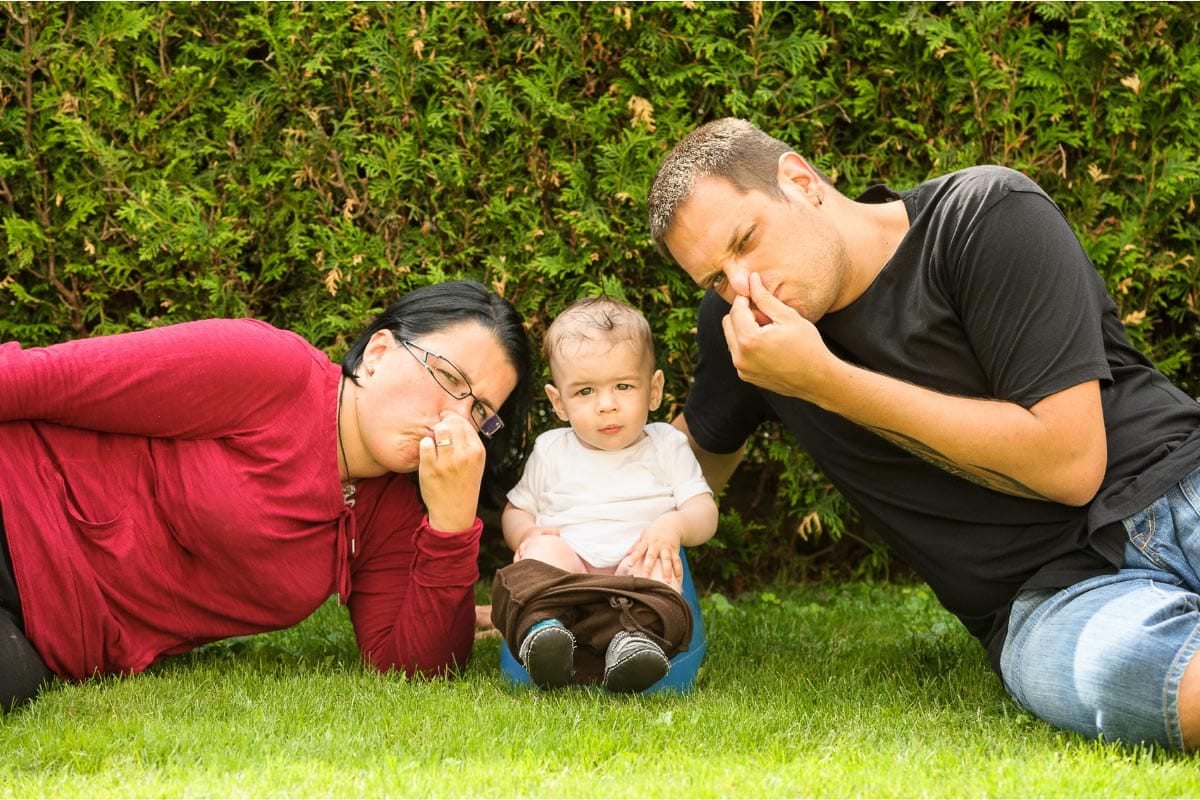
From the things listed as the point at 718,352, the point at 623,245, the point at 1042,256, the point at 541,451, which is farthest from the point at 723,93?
the point at 1042,256

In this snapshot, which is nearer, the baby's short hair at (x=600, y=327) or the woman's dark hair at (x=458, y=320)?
the woman's dark hair at (x=458, y=320)

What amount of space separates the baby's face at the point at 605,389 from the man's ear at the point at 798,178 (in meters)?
0.79

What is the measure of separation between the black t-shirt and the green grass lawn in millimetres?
420

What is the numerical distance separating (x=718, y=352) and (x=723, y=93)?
131 cm

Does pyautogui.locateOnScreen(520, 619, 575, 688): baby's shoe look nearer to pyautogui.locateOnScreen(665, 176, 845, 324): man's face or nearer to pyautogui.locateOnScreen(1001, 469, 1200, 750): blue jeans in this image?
pyautogui.locateOnScreen(665, 176, 845, 324): man's face

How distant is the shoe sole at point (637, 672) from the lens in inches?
122

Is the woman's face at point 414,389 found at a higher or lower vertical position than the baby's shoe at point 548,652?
higher

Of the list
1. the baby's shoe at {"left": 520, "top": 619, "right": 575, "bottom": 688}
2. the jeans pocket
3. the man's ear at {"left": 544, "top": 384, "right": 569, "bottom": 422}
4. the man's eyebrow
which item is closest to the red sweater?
the baby's shoe at {"left": 520, "top": 619, "right": 575, "bottom": 688}

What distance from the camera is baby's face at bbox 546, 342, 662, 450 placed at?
3.76 meters

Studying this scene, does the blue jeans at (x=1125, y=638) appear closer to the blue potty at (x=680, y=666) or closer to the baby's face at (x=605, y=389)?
the blue potty at (x=680, y=666)

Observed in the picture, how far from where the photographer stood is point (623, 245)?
14.9 feet

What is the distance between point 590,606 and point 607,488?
56 centimetres

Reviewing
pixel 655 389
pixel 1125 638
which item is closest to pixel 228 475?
pixel 655 389

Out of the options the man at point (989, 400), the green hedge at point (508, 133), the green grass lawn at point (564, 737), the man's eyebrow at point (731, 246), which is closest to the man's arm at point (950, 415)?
the man at point (989, 400)
